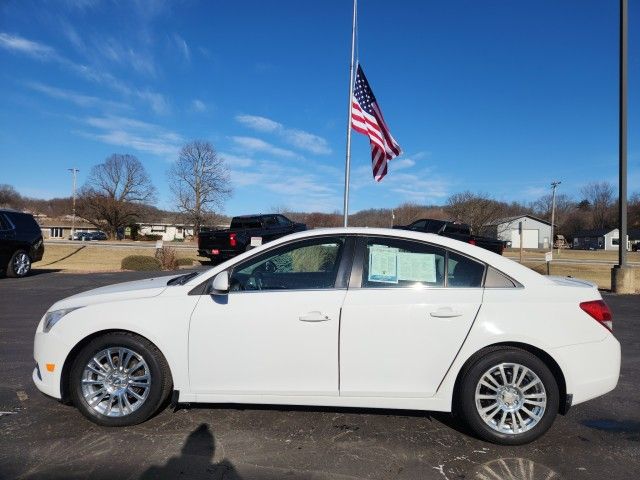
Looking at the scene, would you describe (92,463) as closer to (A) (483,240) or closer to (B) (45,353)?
(B) (45,353)

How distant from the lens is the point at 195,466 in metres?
3.02

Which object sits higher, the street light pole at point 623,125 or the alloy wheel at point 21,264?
the street light pole at point 623,125

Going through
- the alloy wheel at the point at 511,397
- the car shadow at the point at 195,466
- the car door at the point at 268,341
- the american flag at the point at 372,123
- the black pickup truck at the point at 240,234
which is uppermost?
the american flag at the point at 372,123

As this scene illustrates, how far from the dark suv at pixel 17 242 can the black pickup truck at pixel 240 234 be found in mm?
5109

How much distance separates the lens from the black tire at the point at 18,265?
1303cm

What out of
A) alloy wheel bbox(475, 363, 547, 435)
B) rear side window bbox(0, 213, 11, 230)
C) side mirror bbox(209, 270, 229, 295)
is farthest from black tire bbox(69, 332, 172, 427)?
rear side window bbox(0, 213, 11, 230)

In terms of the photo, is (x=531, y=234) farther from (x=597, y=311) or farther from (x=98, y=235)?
(x=597, y=311)

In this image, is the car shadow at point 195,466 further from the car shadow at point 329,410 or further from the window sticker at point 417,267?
the window sticker at point 417,267

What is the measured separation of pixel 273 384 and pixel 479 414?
1.55 m

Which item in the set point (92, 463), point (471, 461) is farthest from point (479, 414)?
point (92, 463)

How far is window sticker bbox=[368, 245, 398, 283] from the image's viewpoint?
358 cm

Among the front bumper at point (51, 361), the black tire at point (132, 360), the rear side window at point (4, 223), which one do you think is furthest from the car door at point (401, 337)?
the rear side window at point (4, 223)

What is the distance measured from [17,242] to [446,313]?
44.2 ft

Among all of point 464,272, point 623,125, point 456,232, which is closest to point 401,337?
point 464,272
